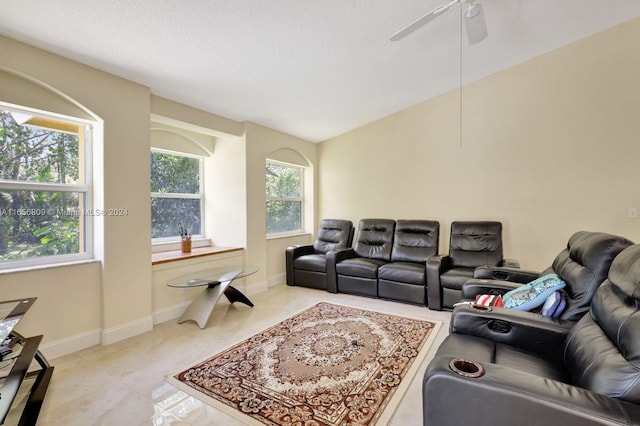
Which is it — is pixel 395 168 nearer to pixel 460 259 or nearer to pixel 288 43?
pixel 460 259

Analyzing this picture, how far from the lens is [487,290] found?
2.45m

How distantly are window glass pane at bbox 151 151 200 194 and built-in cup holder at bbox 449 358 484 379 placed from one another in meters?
3.69

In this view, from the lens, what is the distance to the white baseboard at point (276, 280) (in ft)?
14.8

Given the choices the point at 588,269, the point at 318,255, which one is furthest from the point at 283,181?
the point at 588,269

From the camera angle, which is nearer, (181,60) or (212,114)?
(181,60)

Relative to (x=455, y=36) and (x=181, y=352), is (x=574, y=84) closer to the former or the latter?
(x=455, y=36)

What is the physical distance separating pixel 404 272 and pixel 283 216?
2.28 m

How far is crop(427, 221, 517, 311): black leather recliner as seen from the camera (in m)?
3.37

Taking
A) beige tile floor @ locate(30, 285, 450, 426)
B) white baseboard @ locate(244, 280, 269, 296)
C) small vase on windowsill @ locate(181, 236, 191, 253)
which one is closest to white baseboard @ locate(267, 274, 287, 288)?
white baseboard @ locate(244, 280, 269, 296)

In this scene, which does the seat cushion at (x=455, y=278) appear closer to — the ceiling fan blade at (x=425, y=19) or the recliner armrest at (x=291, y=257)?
the recliner armrest at (x=291, y=257)

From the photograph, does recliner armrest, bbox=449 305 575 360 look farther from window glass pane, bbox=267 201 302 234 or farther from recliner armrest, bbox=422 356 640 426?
window glass pane, bbox=267 201 302 234

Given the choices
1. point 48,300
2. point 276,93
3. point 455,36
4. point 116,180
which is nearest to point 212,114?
point 276,93

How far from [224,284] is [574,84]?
4564mm

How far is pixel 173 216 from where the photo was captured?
3.94 metres
